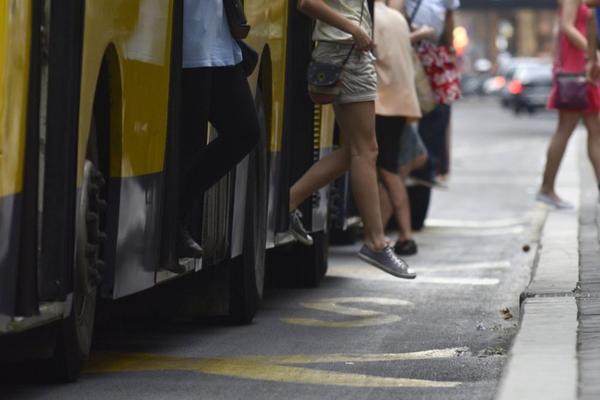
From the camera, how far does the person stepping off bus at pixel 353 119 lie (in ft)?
28.3

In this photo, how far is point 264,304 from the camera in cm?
909

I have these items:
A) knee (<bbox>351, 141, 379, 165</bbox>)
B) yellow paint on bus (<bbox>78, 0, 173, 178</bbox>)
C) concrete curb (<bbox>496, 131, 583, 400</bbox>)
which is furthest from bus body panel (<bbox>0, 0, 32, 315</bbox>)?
knee (<bbox>351, 141, 379, 165</bbox>)

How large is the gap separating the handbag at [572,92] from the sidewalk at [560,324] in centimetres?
130

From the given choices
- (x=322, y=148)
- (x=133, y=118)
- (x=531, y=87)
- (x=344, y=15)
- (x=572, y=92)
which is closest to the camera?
(x=133, y=118)

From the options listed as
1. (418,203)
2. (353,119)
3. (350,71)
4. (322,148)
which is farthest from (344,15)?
(418,203)

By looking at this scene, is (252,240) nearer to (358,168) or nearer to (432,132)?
(358,168)

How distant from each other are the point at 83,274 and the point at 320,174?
3.20 meters

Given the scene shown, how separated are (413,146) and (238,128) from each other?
584 centimetres

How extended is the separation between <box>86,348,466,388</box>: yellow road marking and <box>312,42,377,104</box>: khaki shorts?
71.5 inches

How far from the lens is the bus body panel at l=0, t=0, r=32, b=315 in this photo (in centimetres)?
509

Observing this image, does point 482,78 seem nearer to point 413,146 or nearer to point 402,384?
point 413,146

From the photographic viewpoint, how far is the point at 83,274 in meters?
5.93

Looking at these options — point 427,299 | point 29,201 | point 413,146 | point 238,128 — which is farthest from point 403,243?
point 29,201

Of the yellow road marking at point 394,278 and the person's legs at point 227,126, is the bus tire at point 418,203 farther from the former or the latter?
the person's legs at point 227,126
